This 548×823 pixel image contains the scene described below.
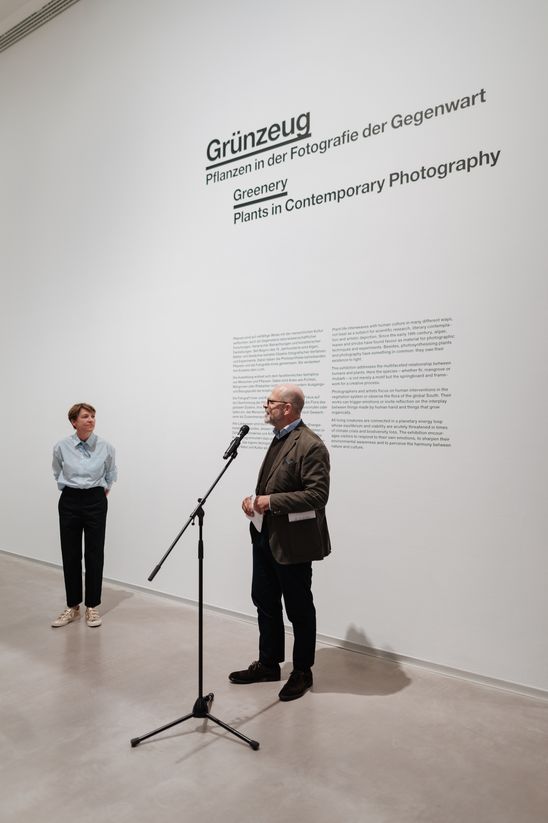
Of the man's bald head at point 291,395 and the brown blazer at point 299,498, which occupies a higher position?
the man's bald head at point 291,395

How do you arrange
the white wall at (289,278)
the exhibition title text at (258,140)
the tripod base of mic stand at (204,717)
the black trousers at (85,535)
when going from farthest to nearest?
1. the black trousers at (85,535)
2. the exhibition title text at (258,140)
3. the white wall at (289,278)
4. the tripod base of mic stand at (204,717)

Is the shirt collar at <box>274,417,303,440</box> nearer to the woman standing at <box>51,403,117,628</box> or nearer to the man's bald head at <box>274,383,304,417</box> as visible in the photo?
the man's bald head at <box>274,383,304,417</box>

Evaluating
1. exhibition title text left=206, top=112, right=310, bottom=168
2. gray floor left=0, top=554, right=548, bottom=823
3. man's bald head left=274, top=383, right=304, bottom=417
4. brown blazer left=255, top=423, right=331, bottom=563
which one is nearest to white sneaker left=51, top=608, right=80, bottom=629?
gray floor left=0, top=554, right=548, bottom=823

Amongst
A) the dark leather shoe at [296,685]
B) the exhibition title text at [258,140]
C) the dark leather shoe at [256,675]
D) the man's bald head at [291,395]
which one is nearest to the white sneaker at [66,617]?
the dark leather shoe at [256,675]

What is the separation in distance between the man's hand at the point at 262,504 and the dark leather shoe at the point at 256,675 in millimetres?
979

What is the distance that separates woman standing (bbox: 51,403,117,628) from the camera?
14.1 feet

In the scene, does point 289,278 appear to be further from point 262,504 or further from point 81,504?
point 81,504

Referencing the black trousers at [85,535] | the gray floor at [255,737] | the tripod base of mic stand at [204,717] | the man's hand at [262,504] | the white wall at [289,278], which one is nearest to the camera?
the gray floor at [255,737]

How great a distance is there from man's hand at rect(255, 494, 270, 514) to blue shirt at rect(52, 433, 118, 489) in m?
1.72

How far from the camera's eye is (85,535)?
4.34 metres

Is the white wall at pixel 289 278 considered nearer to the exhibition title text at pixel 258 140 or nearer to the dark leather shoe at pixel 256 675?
the exhibition title text at pixel 258 140

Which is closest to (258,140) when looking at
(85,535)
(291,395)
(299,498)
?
(291,395)

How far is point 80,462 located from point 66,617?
108 cm

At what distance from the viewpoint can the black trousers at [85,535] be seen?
14.2 ft
